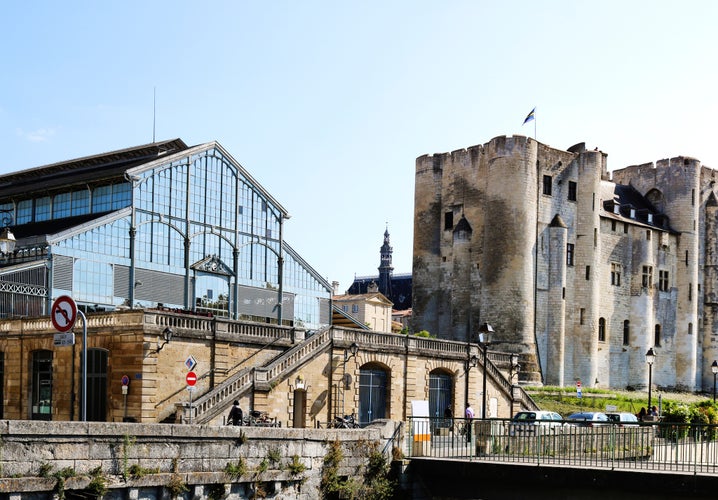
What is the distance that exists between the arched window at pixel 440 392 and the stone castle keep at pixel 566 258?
20919mm

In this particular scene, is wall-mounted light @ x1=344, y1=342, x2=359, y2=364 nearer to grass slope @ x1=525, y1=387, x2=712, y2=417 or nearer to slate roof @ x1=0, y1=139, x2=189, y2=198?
slate roof @ x1=0, y1=139, x2=189, y2=198

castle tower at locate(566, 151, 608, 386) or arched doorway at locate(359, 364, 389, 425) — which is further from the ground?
castle tower at locate(566, 151, 608, 386)

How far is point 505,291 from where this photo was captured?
222ft

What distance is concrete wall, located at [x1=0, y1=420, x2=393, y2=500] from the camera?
17156 millimetres


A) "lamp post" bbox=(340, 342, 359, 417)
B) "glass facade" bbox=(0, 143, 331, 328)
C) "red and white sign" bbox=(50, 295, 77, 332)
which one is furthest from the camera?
"glass facade" bbox=(0, 143, 331, 328)

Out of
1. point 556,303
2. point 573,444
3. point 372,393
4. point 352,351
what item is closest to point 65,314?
point 573,444

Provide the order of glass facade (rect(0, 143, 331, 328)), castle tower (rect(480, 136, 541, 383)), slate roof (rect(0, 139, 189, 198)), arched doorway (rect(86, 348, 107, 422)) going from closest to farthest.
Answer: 1. arched doorway (rect(86, 348, 107, 422))
2. glass facade (rect(0, 143, 331, 328))
3. slate roof (rect(0, 139, 189, 198))
4. castle tower (rect(480, 136, 541, 383))

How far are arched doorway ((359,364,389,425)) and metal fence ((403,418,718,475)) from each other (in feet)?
40.9

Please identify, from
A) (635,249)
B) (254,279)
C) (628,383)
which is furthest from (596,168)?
(254,279)

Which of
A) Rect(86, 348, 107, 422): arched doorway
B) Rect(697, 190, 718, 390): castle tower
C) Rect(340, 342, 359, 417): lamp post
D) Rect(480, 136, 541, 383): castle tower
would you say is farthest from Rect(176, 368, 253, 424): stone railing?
Rect(697, 190, 718, 390): castle tower

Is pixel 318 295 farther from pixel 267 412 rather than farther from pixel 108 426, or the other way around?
pixel 108 426

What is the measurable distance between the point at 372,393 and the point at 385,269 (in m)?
94.0

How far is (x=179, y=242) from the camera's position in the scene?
46.7 metres

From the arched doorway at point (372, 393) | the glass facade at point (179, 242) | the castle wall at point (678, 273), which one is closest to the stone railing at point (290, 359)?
the arched doorway at point (372, 393)
